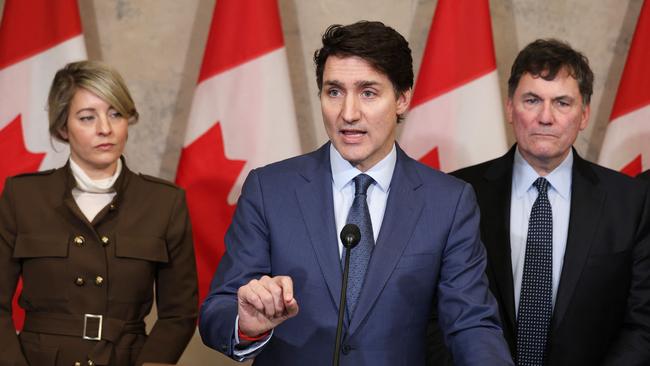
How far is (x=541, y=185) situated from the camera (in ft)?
9.71

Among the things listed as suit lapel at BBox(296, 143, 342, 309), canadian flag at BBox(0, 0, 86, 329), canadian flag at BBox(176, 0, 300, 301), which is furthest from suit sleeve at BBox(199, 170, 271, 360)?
canadian flag at BBox(0, 0, 86, 329)

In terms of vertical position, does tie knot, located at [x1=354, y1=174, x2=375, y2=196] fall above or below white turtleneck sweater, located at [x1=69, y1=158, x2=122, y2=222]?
below

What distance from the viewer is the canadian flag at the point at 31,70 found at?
3652mm

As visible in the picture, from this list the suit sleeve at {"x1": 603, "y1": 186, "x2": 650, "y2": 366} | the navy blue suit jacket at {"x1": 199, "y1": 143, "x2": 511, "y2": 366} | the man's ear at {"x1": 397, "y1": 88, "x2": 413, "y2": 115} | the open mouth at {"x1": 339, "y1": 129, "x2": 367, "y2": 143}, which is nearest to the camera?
the navy blue suit jacket at {"x1": 199, "y1": 143, "x2": 511, "y2": 366}

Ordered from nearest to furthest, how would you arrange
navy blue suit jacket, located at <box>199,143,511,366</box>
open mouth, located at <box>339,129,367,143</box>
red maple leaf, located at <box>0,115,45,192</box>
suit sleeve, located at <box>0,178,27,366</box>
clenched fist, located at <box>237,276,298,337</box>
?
clenched fist, located at <box>237,276,298,337</box> < navy blue suit jacket, located at <box>199,143,511,366</box> < open mouth, located at <box>339,129,367,143</box> < suit sleeve, located at <box>0,178,27,366</box> < red maple leaf, located at <box>0,115,45,192</box>

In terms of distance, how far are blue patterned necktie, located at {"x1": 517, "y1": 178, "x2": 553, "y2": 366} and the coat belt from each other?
3.97ft

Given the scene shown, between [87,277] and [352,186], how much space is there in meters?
1.06

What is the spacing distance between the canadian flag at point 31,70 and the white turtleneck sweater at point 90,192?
65 cm

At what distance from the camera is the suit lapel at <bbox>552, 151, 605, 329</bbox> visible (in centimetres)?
280

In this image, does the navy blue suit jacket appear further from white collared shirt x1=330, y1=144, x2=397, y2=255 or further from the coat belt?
the coat belt

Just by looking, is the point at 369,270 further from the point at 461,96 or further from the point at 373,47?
the point at 461,96

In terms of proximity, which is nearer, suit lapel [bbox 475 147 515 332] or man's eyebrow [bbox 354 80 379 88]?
man's eyebrow [bbox 354 80 379 88]

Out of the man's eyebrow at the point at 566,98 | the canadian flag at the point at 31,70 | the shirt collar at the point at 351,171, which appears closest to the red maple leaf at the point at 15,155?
the canadian flag at the point at 31,70

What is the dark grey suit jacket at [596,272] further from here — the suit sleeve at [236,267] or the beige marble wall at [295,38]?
the beige marble wall at [295,38]
